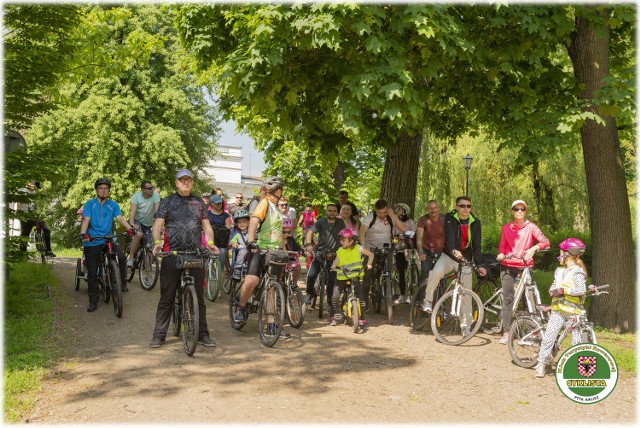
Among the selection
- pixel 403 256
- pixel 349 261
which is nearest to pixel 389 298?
pixel 349 261

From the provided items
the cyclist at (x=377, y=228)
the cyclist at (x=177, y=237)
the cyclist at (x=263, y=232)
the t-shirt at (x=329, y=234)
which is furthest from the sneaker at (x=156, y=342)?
the cyclist at (x=377, y=228)

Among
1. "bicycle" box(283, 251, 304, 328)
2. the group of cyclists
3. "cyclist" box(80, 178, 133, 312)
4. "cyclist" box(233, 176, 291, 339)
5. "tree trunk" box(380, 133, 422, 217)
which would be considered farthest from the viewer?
"tree trunk" box(380, 133, 422, 217)

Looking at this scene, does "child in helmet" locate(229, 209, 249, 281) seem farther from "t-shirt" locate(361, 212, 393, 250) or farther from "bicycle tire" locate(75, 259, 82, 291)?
"bicycle tire" locate(75, 259, 82, 291)

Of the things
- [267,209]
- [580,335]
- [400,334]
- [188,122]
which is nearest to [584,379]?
[580,335]

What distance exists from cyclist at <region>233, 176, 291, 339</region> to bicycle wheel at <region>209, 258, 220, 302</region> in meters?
3.06

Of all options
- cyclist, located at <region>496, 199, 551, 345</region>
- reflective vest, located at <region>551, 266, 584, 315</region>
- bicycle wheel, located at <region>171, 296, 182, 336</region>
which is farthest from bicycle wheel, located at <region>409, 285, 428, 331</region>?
bicycle wheel, located at <region>171, 296, 182, 336</region>

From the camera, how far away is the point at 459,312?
8.91m

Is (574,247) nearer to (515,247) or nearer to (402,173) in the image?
(515,247)

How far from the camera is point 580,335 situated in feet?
23.2

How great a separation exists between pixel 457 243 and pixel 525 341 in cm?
210

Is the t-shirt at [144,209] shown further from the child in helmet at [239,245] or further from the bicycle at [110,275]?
the child in helmet at [239,245]

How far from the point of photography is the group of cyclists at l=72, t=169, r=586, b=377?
793 cm

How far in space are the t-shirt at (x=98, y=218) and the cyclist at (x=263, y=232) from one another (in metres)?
2.89

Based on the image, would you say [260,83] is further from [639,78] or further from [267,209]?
[639,78]
